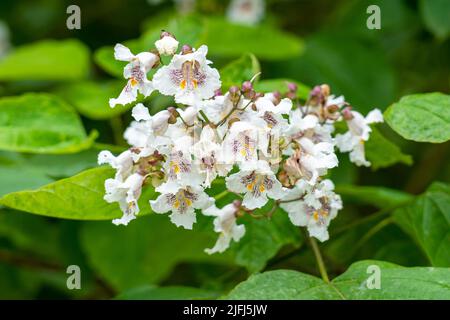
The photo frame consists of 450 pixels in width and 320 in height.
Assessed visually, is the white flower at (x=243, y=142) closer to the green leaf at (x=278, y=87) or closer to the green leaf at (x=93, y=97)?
the green leaf at (x=278, y=87)

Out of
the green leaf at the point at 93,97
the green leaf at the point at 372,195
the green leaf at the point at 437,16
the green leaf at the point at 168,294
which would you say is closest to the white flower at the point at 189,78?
the green leaf at the point at 168,294

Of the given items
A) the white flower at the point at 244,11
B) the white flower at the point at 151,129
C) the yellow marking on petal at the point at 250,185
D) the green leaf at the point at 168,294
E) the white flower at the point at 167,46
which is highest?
the white flower at the point at 244,11

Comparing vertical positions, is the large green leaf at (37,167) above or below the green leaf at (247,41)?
below

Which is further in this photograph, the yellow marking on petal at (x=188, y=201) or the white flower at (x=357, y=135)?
the white flower at (x=357, y=135)

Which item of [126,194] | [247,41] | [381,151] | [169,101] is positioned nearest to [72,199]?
[126,194]

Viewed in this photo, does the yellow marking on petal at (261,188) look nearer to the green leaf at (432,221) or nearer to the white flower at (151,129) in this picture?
the white flower at (151,129)

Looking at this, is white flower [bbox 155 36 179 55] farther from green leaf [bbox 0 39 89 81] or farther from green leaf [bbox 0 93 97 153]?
green leaf [bbox 0 39 89 81]

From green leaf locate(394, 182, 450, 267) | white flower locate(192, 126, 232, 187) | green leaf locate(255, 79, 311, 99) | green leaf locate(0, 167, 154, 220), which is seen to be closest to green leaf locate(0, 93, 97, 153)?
green leaf locate(0, 167, 154, 220)

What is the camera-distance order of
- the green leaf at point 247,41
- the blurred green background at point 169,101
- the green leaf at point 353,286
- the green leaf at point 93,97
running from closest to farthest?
the green leaf at point 353,286 < the blurred green background at point 169,101 < the green leaf at point 93,97 < the green leaf at point 247,41

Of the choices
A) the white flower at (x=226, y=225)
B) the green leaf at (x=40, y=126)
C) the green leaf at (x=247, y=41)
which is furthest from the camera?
the green leaf at (x=247, y=41)
